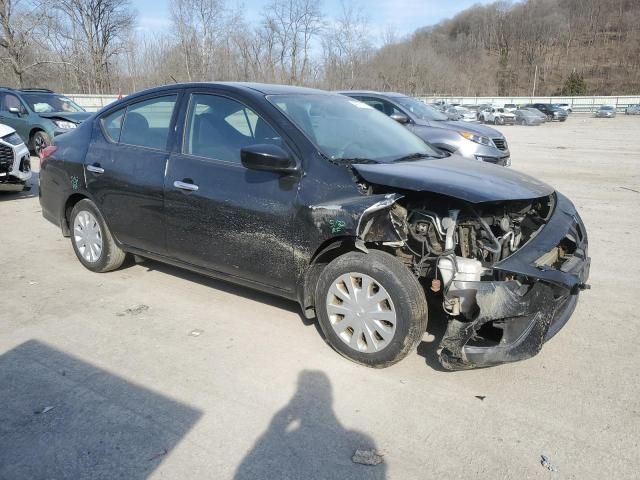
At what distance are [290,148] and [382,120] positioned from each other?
4.52ft

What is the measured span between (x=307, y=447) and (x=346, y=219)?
1329mm

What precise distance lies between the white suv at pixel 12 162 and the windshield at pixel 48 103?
225 inches

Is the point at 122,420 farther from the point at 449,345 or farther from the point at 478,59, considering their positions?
the point at 478,59

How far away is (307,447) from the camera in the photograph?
2.58 meters

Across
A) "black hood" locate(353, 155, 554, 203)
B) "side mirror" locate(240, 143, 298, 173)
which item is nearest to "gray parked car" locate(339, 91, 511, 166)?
"black hood" locate(353, 155, 554, 203)

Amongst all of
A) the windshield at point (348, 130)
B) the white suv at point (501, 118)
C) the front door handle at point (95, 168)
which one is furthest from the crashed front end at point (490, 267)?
the white suv at point (501, 118)

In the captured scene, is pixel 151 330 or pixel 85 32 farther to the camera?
pixel 85 32

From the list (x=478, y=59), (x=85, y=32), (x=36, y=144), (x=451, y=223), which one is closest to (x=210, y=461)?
(x=451, y=223)

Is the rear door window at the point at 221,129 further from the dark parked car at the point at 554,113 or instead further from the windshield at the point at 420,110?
the dark parked car at the point at 554,113

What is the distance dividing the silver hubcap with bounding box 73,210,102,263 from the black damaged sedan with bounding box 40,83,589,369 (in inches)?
15.5

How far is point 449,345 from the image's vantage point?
3.03 m

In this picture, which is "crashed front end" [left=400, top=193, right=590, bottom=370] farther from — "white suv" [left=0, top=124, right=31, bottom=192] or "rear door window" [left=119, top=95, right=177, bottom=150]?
"white suv" [left=0, top=124, right=31, bottom=192]

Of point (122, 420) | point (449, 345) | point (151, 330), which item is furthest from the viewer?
point (151, 330)

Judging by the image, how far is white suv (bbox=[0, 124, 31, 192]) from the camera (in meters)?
7.90
